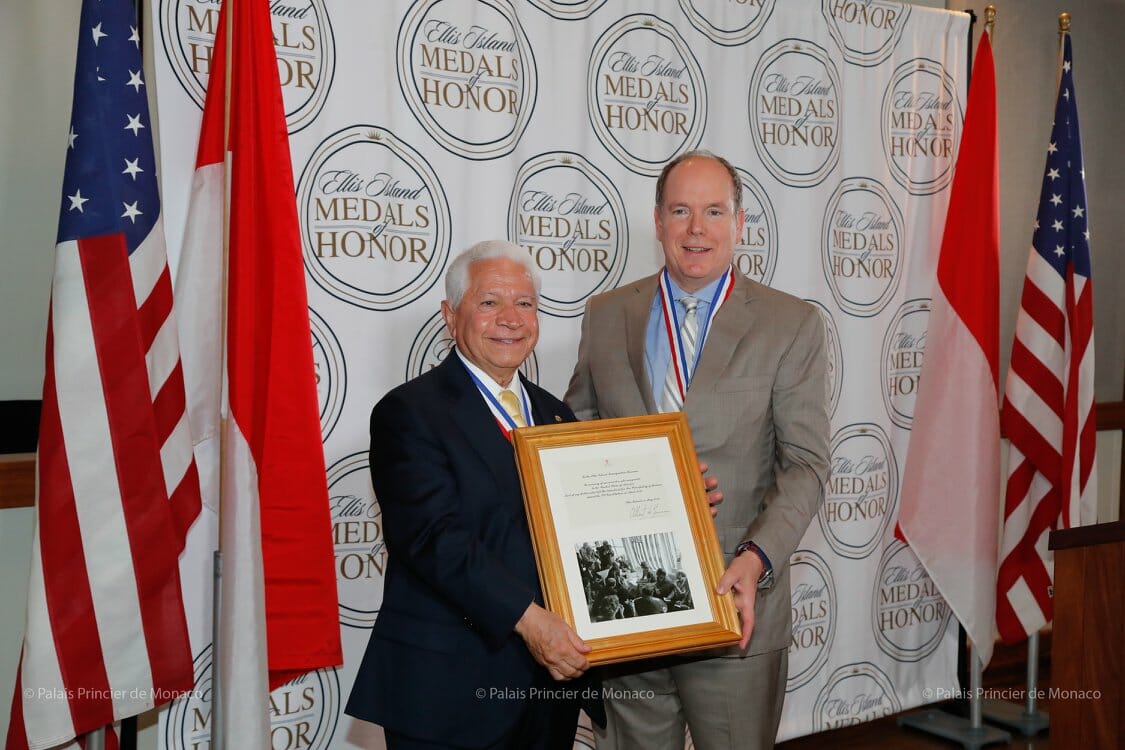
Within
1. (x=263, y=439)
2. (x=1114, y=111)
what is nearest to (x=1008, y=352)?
(x=1114, y=111)

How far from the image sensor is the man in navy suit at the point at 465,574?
1982 mm

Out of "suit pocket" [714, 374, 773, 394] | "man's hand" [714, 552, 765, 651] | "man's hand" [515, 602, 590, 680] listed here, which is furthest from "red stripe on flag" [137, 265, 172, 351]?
"man's hand" [714, 552, 765, 651]

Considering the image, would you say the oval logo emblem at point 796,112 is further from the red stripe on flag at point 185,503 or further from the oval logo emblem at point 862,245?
the red stripe on flag at point 185,503

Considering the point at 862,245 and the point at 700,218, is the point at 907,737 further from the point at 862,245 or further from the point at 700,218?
the point at 700,218

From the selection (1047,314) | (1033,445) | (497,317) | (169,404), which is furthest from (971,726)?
(169,404)

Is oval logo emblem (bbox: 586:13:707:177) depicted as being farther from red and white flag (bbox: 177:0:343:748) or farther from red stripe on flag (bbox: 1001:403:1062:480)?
red stripe on flag (bbox: 1001:403:1062:480)

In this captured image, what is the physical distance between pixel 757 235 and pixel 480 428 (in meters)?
1.96

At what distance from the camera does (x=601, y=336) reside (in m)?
2.65

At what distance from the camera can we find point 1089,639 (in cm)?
230

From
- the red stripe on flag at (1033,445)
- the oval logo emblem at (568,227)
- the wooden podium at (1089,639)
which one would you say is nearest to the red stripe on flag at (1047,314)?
the red stripe on flag at (1033,445)

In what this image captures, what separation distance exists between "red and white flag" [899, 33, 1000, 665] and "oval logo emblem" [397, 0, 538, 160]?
1695 millimetres

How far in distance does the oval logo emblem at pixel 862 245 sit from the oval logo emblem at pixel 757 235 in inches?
9.2

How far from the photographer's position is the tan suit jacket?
8.05ft

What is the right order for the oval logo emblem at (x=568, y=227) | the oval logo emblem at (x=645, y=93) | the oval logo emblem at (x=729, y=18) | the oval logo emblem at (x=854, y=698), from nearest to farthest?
the oval logo emblem at (x=568, y=227) < the oval logo emblem at (x=645, y=93) < the oval logo emblem at (x=729, y=18) < the oval logo emblem at (x=854, y=698)
